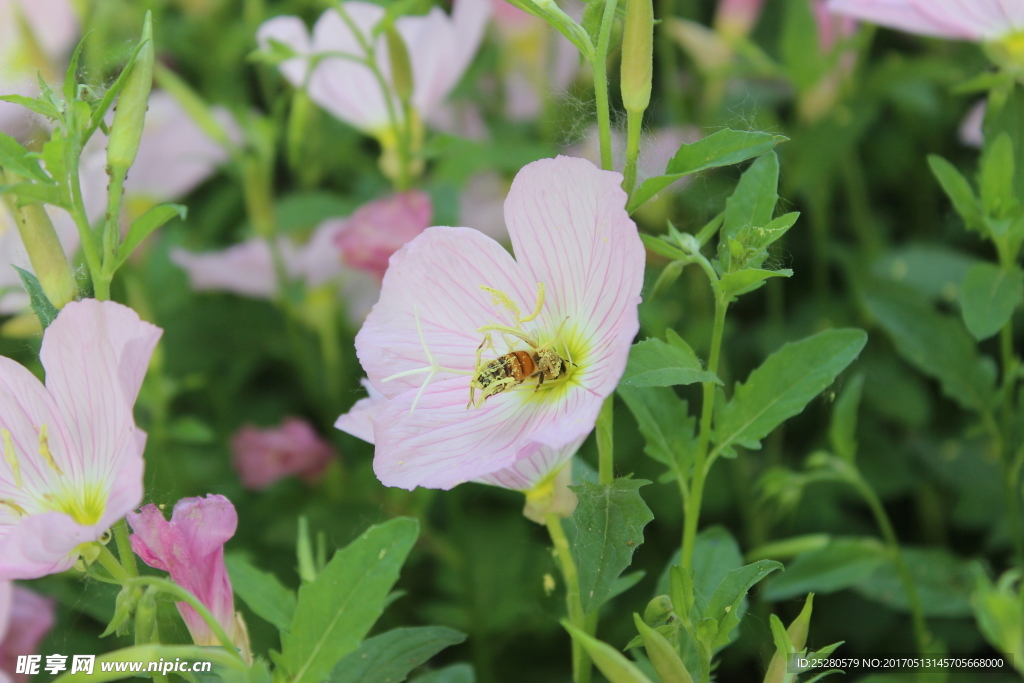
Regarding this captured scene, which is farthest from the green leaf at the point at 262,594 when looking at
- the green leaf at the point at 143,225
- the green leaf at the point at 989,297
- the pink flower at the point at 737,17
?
the pink flower at the point at 737,17

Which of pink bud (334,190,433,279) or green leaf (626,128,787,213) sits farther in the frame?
pink bud (334,190,433,279)

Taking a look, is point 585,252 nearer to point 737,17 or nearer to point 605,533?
point 605,533

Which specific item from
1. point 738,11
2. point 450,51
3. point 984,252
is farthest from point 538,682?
point 738,11

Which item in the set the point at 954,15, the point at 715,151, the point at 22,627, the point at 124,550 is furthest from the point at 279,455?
the point at 954,15

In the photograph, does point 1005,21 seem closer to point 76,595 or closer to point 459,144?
point 459,144

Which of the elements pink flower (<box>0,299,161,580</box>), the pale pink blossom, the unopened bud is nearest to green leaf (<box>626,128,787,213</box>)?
pink flower (<box>0,299,161,580</box>)

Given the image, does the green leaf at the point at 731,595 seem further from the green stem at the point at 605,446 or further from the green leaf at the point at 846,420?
the green leaf at the point at 846,420

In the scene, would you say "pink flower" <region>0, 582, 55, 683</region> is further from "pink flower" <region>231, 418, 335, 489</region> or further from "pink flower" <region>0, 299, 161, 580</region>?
"pink flower" <region>231, 418, 335, 489</region>
